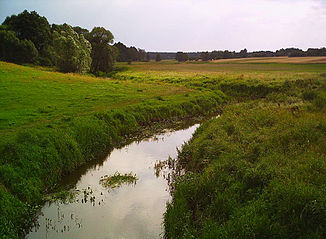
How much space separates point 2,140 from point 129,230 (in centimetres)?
765

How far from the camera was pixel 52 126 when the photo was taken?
14.1 meters

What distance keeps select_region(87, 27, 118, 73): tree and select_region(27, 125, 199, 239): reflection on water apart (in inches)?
2247

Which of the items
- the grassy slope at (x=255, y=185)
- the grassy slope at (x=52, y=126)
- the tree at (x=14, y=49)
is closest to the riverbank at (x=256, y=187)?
the grassy slope at (x=255, y=185)

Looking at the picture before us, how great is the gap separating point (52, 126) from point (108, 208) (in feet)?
22.7

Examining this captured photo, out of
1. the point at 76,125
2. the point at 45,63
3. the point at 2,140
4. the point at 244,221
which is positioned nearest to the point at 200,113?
the point at 76,125

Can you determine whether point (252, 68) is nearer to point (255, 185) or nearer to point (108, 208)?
point (255, 185)

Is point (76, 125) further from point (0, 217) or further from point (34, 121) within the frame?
point (0, 217)

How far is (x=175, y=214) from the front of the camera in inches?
306

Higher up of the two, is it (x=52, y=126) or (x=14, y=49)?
(x=14, y=49)

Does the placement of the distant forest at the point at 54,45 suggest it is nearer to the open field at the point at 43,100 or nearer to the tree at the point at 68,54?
the tree at the point at 68,54

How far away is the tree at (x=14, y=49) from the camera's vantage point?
48.1 metres

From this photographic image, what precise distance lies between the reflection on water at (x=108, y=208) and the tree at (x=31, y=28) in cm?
5400

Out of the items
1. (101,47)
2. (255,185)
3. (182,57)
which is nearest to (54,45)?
(101,47)

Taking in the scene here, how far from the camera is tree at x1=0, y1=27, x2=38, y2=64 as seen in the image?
4812 centimetres
